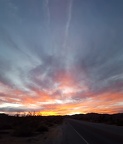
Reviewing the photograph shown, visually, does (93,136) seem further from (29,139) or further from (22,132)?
(22,132)

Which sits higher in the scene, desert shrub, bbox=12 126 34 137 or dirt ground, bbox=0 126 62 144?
desert shrub, bbox=12 126 34 137

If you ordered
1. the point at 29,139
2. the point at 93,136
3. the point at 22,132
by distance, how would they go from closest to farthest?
1. the point at 29,139
2. the point at 93,136
3. the point at 22,132

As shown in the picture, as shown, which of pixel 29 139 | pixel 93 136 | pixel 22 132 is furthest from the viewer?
pixel 22 132

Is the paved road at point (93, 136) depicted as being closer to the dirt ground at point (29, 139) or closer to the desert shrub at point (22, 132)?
the dirt ground at point (29, 139)

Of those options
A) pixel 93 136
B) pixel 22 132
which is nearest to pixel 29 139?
pixel 22 132

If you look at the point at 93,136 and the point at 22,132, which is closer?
the point at 93,136

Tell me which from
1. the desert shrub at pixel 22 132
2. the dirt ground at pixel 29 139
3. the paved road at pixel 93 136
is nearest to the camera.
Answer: the paved road at pixel 93 136

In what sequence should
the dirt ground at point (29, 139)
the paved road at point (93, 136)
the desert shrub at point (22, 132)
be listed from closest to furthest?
the paved road at point (93, 136) → the dirt ground at point (29, 139) → the desert shrub at point (22, 132)

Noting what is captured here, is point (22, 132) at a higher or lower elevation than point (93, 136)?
higher

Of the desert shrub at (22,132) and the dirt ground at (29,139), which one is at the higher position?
the desert shrub at (22,132)

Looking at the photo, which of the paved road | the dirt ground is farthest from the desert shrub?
the paved road

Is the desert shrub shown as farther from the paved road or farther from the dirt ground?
the paved road

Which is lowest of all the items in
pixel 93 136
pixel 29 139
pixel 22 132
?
pixel 29 139

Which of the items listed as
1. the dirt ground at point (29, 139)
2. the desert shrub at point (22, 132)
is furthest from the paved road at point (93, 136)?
the desert shrub at point (22, 132)
